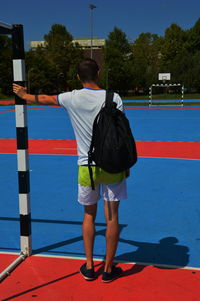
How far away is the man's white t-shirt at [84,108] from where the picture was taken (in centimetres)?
285

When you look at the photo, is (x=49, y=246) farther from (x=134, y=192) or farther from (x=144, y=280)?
(x=134, y=192)

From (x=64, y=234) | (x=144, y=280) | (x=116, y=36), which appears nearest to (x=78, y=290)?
(x=144, y=280)

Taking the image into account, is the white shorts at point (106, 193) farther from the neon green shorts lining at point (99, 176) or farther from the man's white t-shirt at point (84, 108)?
the man's white t-shirt at point (84, 108)

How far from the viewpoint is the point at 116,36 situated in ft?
218

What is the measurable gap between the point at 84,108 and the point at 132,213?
2.50m

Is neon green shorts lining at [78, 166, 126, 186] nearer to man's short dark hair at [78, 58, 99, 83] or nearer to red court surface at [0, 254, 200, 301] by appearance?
man's short dark hair at [78, 58, 99, 83]

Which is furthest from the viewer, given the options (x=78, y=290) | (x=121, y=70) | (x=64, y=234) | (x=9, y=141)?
(x=121, y=70)

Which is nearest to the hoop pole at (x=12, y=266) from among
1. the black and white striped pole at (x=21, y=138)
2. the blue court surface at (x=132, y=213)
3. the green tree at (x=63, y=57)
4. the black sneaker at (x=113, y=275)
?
the black and white striped pole at (x=21, y=138)

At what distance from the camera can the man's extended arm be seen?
3041 mm

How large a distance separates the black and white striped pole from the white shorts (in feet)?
2.46

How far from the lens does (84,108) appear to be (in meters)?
2.88

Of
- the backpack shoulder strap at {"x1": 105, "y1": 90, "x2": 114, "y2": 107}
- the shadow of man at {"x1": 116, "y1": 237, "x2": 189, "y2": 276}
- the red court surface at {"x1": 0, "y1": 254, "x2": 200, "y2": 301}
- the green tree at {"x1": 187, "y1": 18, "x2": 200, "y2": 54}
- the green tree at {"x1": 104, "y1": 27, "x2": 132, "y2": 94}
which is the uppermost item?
the green tree at {"x1": 187, "y1": 18, "x2": 200, "y2": 54}

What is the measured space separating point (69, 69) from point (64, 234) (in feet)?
229

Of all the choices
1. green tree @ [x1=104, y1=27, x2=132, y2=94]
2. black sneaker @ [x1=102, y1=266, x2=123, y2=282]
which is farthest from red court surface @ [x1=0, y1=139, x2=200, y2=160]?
green tree @ [x1=104, y1=27, x2=132, y2=94]
